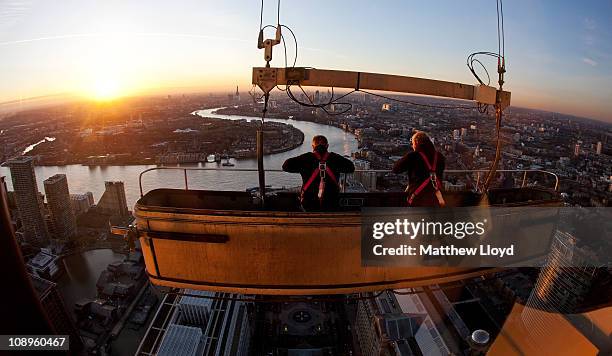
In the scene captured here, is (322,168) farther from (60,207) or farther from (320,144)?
(60,207)

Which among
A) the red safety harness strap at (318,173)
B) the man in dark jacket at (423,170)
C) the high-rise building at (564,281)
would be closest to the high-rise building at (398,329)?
the high-rise building at (564,281)

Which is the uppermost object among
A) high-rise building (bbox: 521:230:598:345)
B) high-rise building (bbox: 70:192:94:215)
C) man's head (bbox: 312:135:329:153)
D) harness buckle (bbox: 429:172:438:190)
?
man's head (bbox: 312:135:329:153)

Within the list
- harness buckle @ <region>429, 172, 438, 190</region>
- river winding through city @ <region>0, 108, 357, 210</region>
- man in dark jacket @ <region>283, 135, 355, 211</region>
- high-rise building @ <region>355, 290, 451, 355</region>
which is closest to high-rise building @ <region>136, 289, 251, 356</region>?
high-rise building @ <region>355, 290, 451, 355</region>

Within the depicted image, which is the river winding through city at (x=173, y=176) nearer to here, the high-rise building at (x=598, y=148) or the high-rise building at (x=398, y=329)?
the high-rise building at (x=398, y=329)

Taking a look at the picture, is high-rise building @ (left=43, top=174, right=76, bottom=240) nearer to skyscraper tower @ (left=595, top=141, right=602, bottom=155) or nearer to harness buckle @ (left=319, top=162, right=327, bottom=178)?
harness buckle @ (left=319, top=162, right=327, bottom=178)

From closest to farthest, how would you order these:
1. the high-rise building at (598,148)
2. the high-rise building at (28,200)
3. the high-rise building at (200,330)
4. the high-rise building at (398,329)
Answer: the high-rise building at (398,329)
the high-rise building at (200,330)
the high-rise building at (28,200)
the high-rise building at (598,148)

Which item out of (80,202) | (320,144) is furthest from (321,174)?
(80,202)

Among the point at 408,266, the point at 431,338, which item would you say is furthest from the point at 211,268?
the point at 431,338
